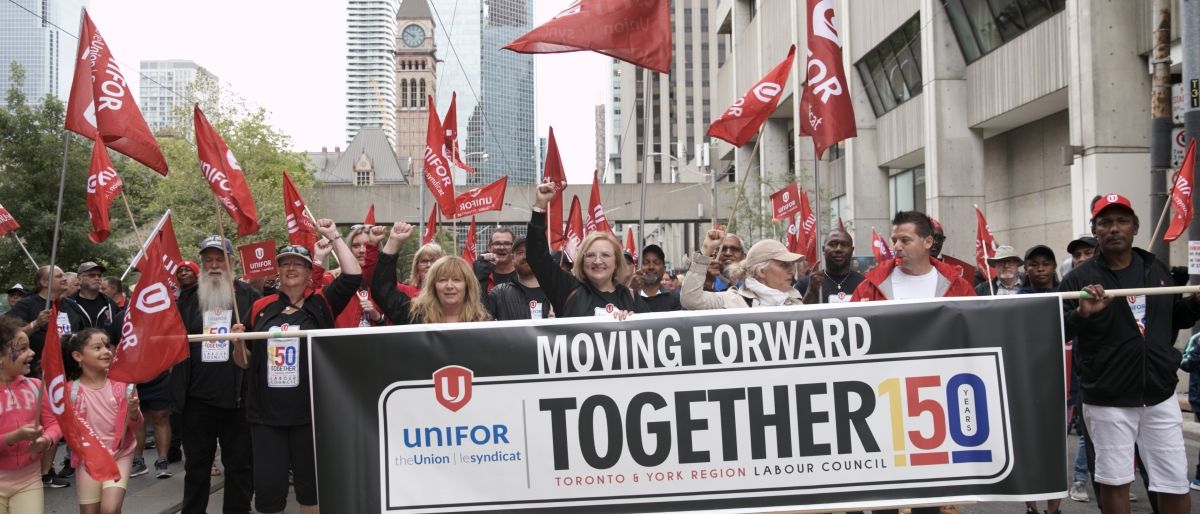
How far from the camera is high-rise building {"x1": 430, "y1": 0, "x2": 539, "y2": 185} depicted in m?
53.3

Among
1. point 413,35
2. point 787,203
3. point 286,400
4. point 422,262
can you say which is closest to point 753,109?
point 787,203

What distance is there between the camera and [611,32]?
21.6 feet

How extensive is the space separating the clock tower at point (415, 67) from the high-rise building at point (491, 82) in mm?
5726

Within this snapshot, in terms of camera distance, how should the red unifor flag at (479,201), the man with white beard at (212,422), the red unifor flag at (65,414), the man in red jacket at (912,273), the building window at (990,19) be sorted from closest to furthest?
1. the red unifor flag at (65,414)
2. the man in red jacket at (912,273)
3. the man with white beard at (212,422)
4. the red unifor flag at (479,201)
5. the building window at (990,19)

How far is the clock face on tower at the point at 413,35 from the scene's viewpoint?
126875 mm

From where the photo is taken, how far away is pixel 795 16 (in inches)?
1155

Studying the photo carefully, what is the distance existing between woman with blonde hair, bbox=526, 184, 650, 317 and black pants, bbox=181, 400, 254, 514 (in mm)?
2307

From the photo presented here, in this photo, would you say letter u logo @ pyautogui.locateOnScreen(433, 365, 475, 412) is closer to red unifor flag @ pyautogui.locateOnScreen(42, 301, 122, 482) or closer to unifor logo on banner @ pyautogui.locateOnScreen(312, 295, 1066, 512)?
unifor logo on banner @ pyautogui.locateOnScreen(312, 295, 1066, 512)

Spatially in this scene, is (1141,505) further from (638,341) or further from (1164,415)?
(638,341)

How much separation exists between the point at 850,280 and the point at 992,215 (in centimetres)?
1624

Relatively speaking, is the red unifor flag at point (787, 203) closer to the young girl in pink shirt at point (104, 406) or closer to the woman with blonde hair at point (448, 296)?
the woman with blonde hair at point (448, 296)

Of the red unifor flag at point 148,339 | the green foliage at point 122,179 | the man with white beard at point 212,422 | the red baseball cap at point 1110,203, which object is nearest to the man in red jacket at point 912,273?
the red baseball cap at point 1110,203

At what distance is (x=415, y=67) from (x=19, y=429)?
129 metres

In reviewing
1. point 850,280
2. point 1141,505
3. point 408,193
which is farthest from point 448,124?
point 408,193
